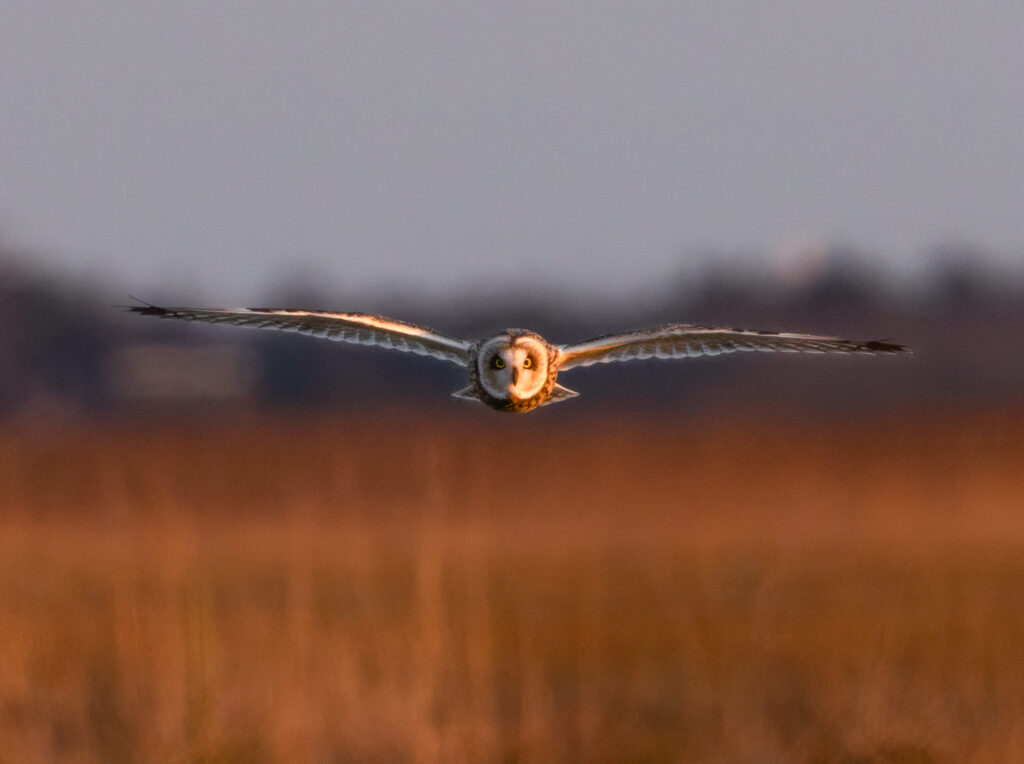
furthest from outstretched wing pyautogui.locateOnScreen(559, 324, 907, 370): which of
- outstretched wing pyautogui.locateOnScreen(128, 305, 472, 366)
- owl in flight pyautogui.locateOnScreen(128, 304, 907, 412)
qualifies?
outstretched wing pyautogui.locateOnScreen(128, 305, 472, 366)

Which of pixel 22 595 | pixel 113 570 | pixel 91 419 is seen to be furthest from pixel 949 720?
pixel 91 419

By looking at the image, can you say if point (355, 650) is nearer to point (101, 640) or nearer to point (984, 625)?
point (101, 640)

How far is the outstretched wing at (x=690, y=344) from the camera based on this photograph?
5.10 m

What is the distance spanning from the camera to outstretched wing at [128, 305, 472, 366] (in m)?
5.09

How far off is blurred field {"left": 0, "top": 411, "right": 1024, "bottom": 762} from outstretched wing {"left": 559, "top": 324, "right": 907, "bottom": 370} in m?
0.71

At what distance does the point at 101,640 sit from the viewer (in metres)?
8.32

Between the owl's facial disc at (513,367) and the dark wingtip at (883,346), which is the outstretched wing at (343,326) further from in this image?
the dark wingtip at (883,346)

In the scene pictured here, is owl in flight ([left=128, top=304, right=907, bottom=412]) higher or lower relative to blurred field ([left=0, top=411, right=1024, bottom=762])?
higher

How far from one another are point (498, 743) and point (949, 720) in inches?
70.1

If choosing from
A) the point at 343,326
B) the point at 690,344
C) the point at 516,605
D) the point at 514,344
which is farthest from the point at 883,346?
the point at 516,605

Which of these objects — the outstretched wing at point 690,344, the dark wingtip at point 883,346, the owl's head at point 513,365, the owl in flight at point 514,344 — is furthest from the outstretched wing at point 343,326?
the dark wingtip at point 883,346

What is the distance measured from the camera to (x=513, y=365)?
5.17 m

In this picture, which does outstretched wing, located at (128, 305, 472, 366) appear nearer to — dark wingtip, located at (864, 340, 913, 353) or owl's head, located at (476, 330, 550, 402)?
owl's head, located at (476, 330, 550, 402)

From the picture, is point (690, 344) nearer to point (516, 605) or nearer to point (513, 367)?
point (513, 367)
